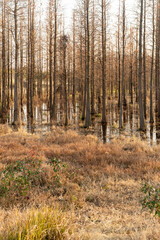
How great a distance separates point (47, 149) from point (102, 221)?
248 inches

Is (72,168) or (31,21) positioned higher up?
(31,21)

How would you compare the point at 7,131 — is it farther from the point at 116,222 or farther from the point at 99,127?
the point at 116,222

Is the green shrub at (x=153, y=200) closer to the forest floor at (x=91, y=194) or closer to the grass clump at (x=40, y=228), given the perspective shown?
the forest floor at (x=91, y=194)

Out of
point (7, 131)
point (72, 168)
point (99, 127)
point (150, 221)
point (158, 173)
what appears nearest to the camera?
point (150, 221)

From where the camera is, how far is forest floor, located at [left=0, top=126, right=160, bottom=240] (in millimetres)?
3861

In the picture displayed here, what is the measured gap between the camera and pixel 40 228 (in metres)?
3.39

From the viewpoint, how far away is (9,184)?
18.7 feet

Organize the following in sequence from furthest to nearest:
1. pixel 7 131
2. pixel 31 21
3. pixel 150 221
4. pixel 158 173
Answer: pixel 31 21
pixel 7 131
pixel 158 173
pixel 150 221

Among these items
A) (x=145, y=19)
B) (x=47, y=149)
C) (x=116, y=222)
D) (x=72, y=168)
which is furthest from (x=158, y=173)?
(x=145, y=19)

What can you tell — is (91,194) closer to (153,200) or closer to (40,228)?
(153,200)

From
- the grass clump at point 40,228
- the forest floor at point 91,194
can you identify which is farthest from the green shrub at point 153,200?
the grass clump at point 40,228

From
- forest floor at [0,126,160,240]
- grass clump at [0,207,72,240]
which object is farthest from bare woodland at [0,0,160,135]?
grass clump at [0,207,72,240]

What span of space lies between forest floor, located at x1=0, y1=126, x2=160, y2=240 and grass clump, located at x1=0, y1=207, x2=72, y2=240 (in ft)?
0.16

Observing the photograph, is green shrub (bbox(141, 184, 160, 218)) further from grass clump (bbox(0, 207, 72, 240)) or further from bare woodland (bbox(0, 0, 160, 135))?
bare woodland (bbox(0, 0, 160, 135))
